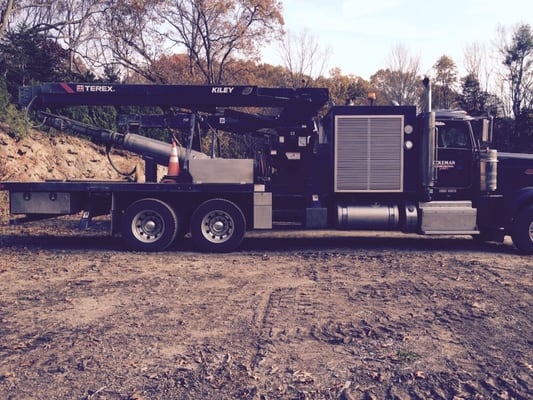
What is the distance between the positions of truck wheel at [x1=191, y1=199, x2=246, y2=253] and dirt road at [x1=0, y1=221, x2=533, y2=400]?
1.49ft

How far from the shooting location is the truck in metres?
10.4

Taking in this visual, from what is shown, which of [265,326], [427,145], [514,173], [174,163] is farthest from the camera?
[174,163]

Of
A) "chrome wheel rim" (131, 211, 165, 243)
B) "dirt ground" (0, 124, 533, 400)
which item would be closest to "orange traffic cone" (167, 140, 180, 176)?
"chrome wheel rim" (131, 211, 165, 243)

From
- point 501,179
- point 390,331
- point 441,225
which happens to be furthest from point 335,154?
point 390,331

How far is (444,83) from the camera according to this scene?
37.5 m

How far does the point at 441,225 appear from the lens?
10562mm

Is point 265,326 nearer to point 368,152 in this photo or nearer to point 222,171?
point 222,171

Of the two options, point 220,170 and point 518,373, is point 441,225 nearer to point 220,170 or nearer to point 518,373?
point 220,170

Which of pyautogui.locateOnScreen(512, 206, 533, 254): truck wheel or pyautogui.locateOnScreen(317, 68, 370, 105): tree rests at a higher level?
pyautogui.locateOnScreen(317, 68, 370, 105): tree

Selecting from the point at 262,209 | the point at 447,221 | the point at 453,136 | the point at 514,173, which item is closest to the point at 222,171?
the point at 262,209

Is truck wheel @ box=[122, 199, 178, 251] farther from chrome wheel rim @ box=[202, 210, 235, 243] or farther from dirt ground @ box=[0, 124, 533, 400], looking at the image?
chrome wheel rim @ box=[202, 210, 235, 243]

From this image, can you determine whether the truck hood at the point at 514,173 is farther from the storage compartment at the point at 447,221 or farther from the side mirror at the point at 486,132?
the storage compartment at the point at 447,221

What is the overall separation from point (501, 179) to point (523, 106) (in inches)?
1004

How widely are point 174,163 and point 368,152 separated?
4046 millimetres
